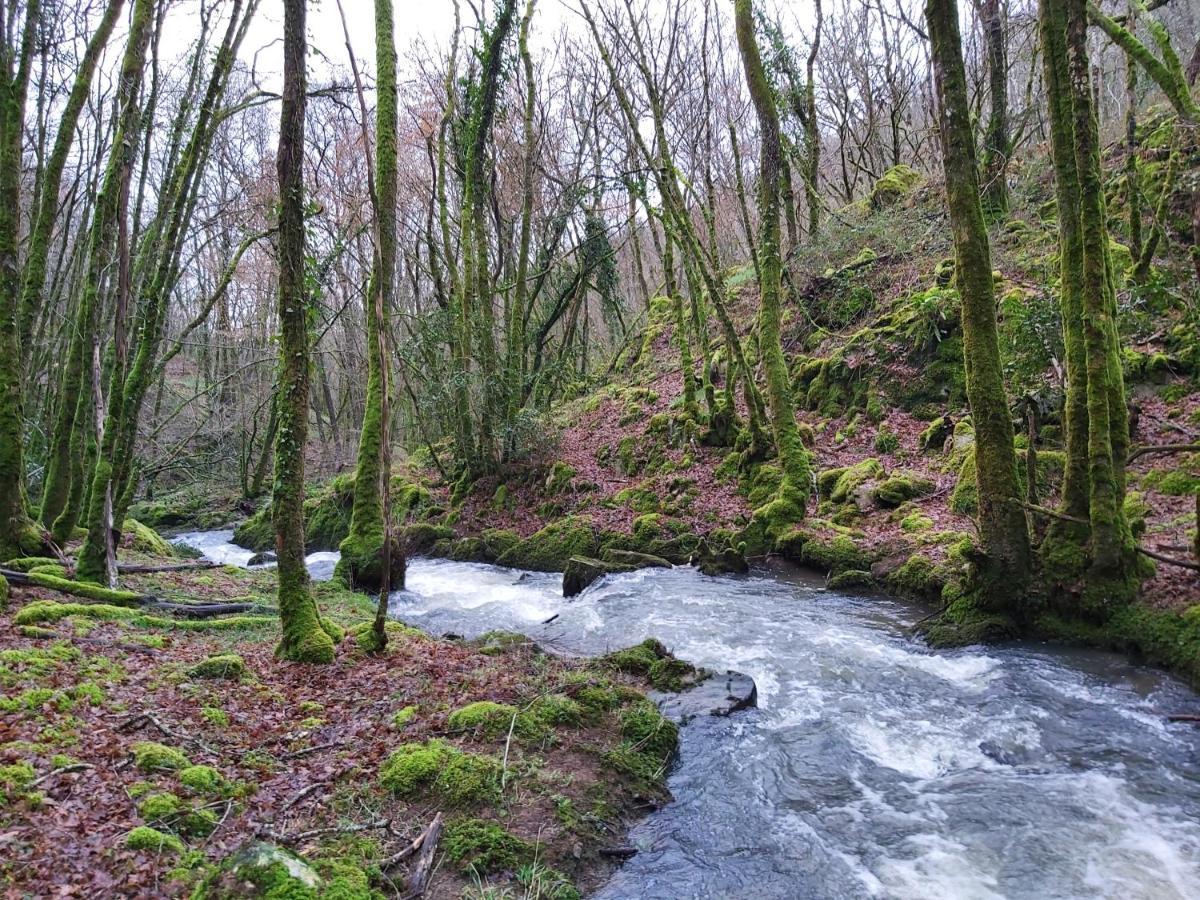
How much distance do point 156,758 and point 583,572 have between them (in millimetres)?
8084

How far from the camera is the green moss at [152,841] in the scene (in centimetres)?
340

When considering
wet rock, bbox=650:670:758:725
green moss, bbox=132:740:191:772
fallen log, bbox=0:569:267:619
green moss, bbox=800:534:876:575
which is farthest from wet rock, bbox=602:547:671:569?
green moss, bbox=132:740:191:772

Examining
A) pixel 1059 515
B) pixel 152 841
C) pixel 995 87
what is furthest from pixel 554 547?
pixel 995 87

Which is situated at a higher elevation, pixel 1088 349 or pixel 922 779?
pixel 1088 349

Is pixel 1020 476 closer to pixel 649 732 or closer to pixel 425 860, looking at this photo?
pixel 649 732

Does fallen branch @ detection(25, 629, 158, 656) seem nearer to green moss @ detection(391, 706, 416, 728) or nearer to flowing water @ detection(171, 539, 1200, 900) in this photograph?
green moss @ detection(391, 706, 416, 728)

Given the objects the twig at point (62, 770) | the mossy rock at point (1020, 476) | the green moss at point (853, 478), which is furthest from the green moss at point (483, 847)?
the green moss at point (853, 478)

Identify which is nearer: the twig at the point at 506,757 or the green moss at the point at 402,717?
the twig at the point at 506,757

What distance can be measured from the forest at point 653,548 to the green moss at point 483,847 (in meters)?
0.02

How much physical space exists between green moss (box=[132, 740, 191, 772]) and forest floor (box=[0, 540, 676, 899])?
0.06 feet

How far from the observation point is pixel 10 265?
8344mm

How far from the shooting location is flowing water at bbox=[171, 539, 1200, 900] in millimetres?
3984

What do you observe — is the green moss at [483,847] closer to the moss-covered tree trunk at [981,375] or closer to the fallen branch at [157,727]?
the fallen branch at [157,727]

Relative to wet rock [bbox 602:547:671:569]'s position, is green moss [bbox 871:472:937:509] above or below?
above
